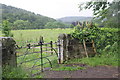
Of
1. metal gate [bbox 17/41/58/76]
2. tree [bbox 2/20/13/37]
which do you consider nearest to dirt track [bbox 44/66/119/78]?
metal gate [bbox 17/41/58/76]

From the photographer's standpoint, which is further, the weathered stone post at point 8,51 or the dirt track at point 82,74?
the dirt track at point 82,74

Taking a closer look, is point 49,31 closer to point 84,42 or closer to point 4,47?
point 84,42

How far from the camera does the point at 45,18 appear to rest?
1411 centimetres

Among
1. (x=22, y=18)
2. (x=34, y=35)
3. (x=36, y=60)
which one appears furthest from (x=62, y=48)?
(x=22, y=18)

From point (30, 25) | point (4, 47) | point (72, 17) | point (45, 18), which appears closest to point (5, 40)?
point (4, 47)

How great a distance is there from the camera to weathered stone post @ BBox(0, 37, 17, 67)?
4.29 m

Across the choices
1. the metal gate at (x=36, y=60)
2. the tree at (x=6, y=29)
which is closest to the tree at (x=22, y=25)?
the tree at (x=6, y=29)

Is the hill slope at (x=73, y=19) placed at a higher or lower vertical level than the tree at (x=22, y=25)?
higher

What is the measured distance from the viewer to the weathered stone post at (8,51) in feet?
14.1

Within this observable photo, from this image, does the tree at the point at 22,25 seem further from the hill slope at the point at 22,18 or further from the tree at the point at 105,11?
the tree at the point at 105,11

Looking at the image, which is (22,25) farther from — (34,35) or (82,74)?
(82,74)

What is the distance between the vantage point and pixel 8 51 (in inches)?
177

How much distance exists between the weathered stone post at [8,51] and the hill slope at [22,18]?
7.27m

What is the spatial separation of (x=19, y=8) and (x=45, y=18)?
3.87 m
